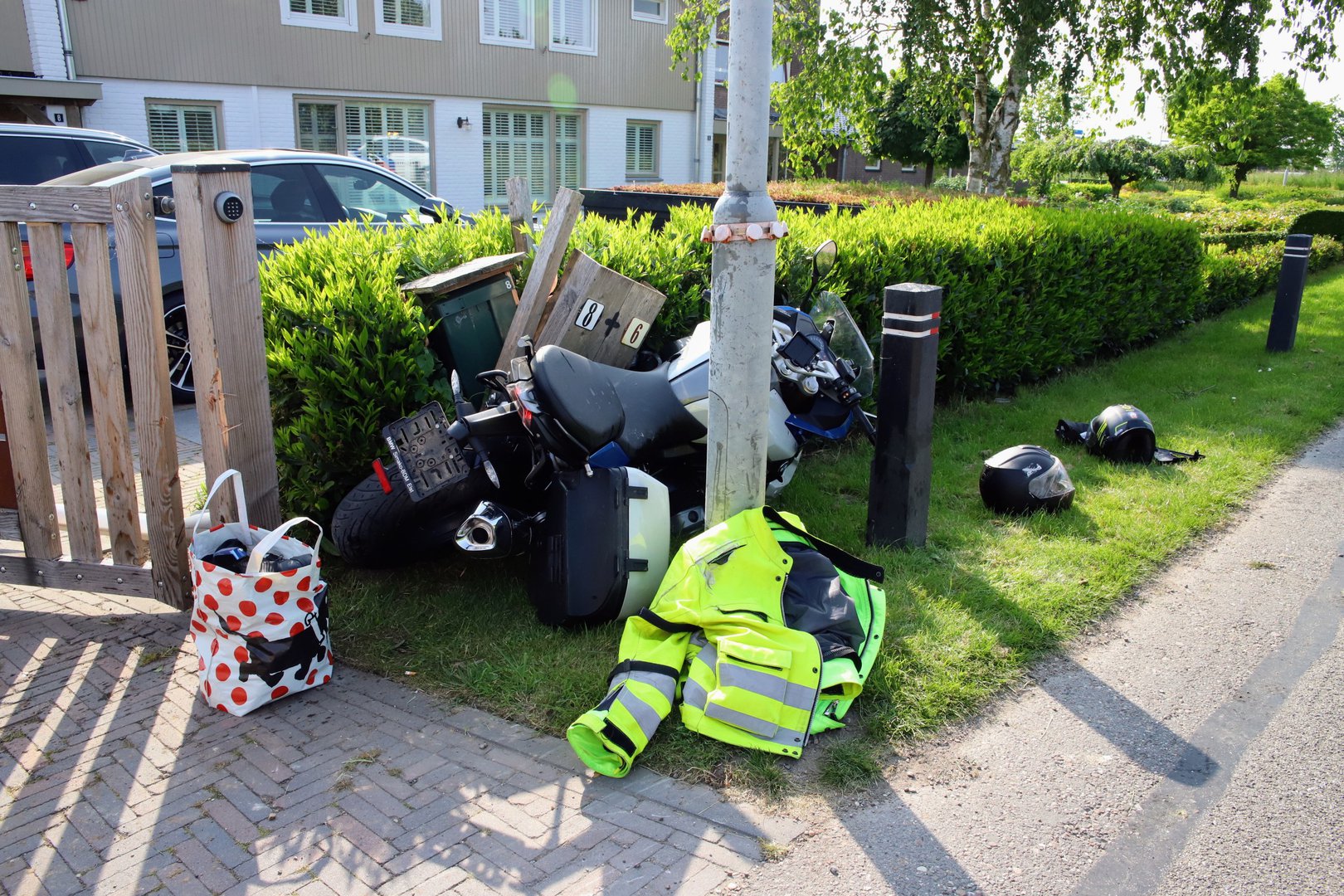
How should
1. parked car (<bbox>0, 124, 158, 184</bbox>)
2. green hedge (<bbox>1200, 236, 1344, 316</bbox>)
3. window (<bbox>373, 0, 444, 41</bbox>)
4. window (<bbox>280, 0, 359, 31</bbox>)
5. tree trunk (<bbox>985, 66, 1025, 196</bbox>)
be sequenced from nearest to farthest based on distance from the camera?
parked car (<bbox>0, 124, 158, 184</bbox>), green hedge (<bbox>1200, 236, 1344, 316</bbox>), tree trunk (<bbox>985, 66, 1025, 196</bbox>), window (<bbox>280, 0, 359, 31</bbox>), window (<bbox>373, 0, 444, 41</bbox>)

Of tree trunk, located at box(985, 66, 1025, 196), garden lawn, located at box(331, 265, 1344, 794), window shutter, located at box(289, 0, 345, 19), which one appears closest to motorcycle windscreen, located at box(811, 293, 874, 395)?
garden lawn, located at box(331, 265, 1344, 794)

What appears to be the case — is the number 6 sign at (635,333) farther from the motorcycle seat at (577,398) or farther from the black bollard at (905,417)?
the black bollard at (905,417)

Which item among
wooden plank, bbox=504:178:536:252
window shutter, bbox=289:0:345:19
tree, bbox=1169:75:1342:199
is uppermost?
window shutter, bbox=289:0:345:19

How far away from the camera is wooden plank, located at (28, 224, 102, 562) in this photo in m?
3.66

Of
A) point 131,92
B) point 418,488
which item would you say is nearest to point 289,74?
point 131,92

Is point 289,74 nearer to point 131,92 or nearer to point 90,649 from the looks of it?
point 131,92

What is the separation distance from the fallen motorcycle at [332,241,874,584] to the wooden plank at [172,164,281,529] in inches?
15.1

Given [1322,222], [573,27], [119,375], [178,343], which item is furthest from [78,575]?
[1322,222]

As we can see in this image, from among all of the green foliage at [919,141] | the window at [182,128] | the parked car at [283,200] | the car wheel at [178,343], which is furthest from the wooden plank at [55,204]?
the green foliage at [919,141]

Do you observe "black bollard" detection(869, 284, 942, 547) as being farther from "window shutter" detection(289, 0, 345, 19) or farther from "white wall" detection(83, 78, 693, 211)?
"window shutter" detection(289, 0, 345, 19)

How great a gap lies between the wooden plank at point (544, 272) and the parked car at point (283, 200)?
6.49 feet

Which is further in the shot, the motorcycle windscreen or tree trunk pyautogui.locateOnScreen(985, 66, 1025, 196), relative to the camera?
tree trunk pyautogui.locateOnScreen(985, 66, 1025, 196)

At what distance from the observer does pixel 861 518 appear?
5.07 metres

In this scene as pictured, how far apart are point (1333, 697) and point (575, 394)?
117 inches
